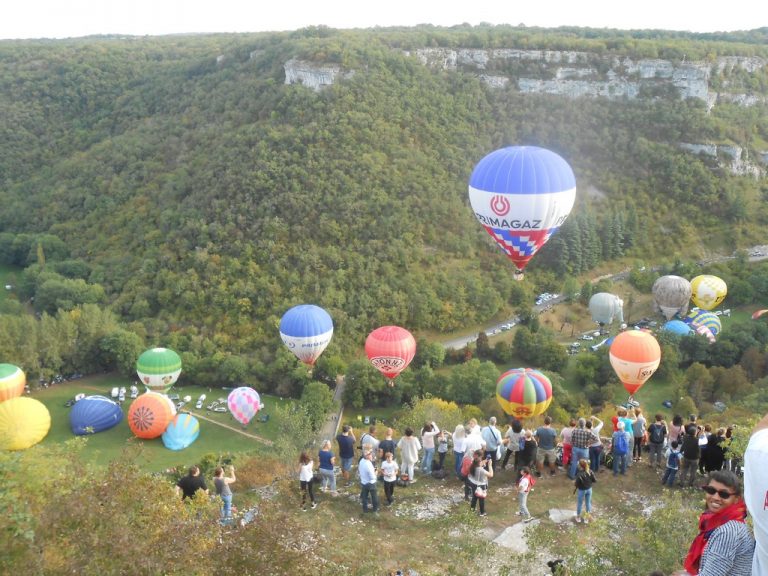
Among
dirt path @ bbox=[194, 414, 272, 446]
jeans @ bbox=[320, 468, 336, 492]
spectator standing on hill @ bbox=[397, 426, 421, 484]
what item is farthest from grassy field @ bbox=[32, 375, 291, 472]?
spectator standing on hill @ bbox=[397, 426, 421, 484]

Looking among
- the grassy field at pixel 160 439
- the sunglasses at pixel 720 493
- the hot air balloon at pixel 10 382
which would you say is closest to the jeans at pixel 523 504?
the sunglasses at pixel 720 493

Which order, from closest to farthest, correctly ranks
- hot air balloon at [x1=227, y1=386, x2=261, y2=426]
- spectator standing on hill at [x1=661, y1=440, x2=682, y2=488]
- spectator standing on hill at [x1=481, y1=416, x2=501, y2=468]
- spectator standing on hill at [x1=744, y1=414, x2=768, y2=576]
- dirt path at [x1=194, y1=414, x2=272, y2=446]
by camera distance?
spectator standing on hill at [x1=744, y1=414, x2=768, y2=576]
spectator standing on hill at [x1=661, y1=440, x2=682, y2=488]
spectator standing on hill at [x1=481, y1=416, x2=501, y2=468]
dirt path at [x1=194, y1=414, x2=272, y2=446]
hot air balloon at [x1=227, y1=386, x2=261, y2=426]

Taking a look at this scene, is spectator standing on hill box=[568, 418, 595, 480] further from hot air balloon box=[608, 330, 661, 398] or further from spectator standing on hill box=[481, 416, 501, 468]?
hot air balloon box=[608, 330, 661, 398]

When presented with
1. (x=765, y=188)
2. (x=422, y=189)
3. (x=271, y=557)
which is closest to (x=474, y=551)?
(x=271, y=557)

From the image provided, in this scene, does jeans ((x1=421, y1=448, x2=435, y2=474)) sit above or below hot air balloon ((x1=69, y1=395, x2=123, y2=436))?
above

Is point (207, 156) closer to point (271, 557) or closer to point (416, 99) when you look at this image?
point (416, 99)
